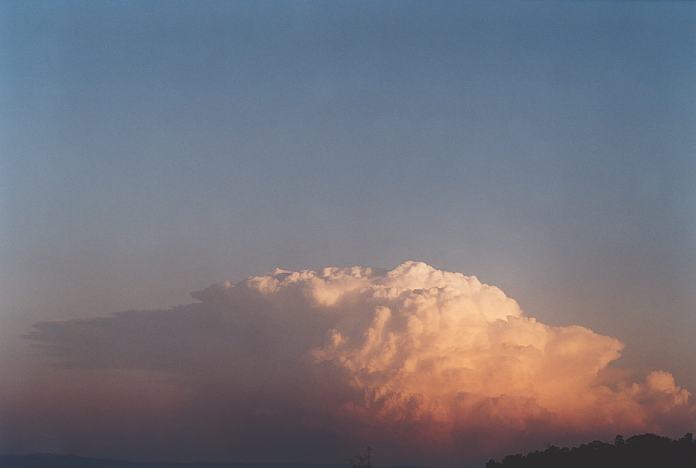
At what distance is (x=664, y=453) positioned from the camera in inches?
4838

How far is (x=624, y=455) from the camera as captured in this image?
127812mm

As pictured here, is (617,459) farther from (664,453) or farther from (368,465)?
Result: (368,465)

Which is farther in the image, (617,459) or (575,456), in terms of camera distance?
(575,456)

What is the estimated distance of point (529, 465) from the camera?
142 meters

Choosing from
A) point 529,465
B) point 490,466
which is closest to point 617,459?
point 529,465

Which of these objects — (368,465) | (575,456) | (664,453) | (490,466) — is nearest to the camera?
(664,453)

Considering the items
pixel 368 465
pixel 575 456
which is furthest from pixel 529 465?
pixel 368 465

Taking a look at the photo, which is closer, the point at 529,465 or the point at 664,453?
the point at 664,453

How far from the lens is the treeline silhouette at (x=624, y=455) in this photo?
121m

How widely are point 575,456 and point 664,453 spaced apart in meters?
15.7

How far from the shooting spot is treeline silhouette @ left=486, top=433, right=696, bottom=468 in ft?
397

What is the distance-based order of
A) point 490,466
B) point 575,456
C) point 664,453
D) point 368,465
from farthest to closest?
point 368,465, point 490,466, point 575,456, point 664,453

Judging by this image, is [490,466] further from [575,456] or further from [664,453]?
[664,453]

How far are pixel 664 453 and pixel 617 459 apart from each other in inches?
271
